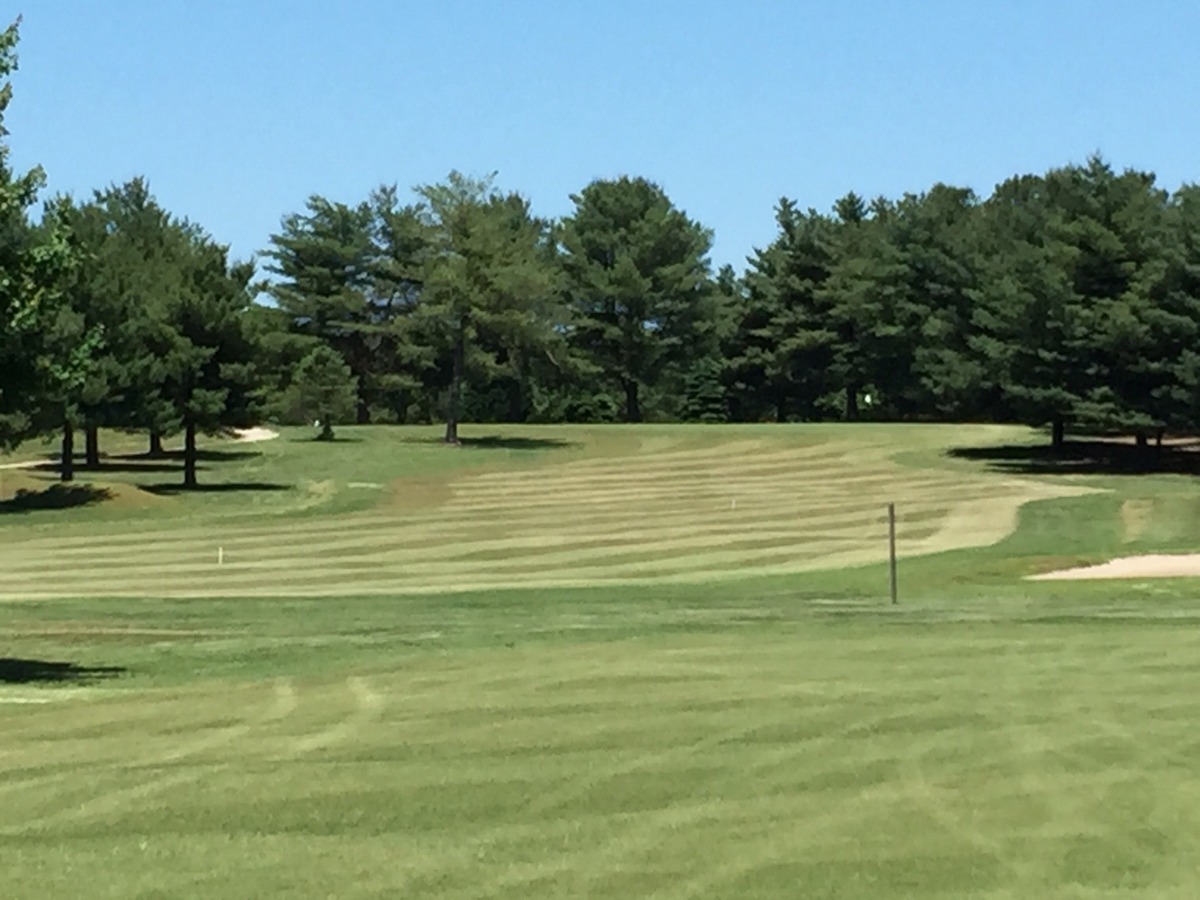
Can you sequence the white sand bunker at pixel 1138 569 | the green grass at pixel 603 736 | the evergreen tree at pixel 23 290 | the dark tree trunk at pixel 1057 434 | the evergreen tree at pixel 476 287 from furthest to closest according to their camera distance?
the evergreen tree at pixel 476 287 < the dark tree trunk at pixel 1057 434 < the white sand bunker at pixel 1138 569 < the evergreen tree at pixel 23 290 < the green grass at pixel 603 736

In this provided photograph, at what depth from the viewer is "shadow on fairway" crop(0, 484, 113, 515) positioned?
5950 cm

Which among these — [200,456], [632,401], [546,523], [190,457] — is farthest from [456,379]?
[546,523]

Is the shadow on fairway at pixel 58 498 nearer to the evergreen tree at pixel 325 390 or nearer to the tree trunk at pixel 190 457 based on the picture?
the tree trunk at pixel 190 457

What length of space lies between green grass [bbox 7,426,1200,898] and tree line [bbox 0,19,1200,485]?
5.73 meters

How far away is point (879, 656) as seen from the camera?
18906 millimetres

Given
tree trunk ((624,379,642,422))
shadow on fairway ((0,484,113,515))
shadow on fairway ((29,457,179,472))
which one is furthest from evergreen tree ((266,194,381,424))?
shadow on fairway ((0,484,113,515))

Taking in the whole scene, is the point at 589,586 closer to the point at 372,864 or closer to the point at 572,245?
the point at 372,864

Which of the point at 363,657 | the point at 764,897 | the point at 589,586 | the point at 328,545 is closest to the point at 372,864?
the point at 764,897

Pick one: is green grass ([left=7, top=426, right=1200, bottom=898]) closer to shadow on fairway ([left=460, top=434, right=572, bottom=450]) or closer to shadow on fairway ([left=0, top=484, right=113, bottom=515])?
shadow on fairway ([left=0, top=484, right=113, bottom=515])

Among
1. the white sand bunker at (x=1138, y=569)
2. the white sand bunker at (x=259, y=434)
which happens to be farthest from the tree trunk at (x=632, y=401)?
the white sand bunker at (x=1138, y=569)

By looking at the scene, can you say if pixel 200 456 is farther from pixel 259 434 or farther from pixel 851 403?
pixel 851 403

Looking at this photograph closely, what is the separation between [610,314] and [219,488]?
53727 millimetres

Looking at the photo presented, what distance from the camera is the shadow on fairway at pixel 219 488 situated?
65875 mm

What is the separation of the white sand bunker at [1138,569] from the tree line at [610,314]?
20.6 m
